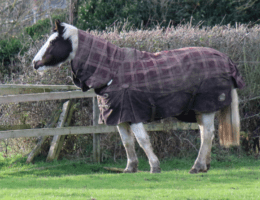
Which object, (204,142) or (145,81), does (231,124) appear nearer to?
(204,142)

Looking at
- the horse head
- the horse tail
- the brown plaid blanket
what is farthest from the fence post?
the horse tail

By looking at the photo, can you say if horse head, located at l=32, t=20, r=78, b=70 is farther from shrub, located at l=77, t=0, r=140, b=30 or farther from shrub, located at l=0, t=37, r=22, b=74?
shrub, located at l=77, t=0, r=140, b=30

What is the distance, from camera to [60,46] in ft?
16.8

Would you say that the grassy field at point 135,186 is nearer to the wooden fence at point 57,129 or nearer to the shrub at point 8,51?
the wooden fence at point 57,129

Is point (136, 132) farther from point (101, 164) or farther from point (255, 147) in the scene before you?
point (255, 147)

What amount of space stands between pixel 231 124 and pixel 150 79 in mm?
1556

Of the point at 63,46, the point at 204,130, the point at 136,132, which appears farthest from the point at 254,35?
the point at 63,46

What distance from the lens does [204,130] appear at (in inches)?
226

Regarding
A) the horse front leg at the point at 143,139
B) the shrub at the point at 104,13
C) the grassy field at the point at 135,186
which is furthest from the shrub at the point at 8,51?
the horse front leg at the point at 143,139

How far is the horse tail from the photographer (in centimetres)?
573

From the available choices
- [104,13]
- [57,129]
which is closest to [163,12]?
[104,13]

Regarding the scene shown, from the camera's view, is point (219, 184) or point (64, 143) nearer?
point (219, 184)

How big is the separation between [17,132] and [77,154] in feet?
5.47

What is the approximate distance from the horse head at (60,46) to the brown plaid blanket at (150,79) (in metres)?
0.10
